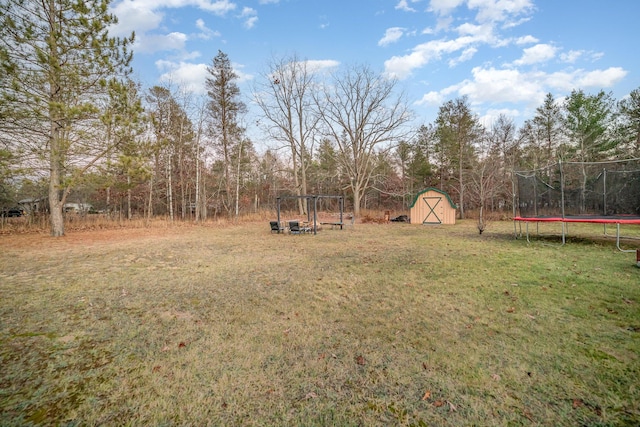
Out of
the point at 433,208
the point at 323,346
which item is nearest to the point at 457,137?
the point at 433,208

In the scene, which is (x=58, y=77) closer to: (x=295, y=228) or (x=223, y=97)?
(x=295, y=228)

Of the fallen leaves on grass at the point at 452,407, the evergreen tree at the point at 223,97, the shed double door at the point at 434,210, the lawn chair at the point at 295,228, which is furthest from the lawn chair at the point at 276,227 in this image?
the fallen leaves on grass at the point at 452,407

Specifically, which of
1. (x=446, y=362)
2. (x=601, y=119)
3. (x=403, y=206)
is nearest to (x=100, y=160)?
(x=446, y=362)

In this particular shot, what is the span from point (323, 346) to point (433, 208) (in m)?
17.6

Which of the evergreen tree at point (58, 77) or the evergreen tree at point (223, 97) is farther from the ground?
the evergreen tree at point (223, 97)

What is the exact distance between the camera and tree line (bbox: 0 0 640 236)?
9.50m

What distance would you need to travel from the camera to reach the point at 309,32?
13.9 m

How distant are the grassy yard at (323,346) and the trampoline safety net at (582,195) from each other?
529 centimetres

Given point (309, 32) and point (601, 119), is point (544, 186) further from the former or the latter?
point (601, 119)

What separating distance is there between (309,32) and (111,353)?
1547cm

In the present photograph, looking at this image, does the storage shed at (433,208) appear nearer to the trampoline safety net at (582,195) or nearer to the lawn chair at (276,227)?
the trampoline safety net at (582,195)

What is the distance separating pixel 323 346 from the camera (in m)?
2.82

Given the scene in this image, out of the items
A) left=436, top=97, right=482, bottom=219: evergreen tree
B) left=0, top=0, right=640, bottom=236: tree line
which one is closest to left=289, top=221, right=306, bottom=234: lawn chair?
left=0, top=0, right=640, bottom=236: tree line

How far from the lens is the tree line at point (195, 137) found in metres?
9.50
